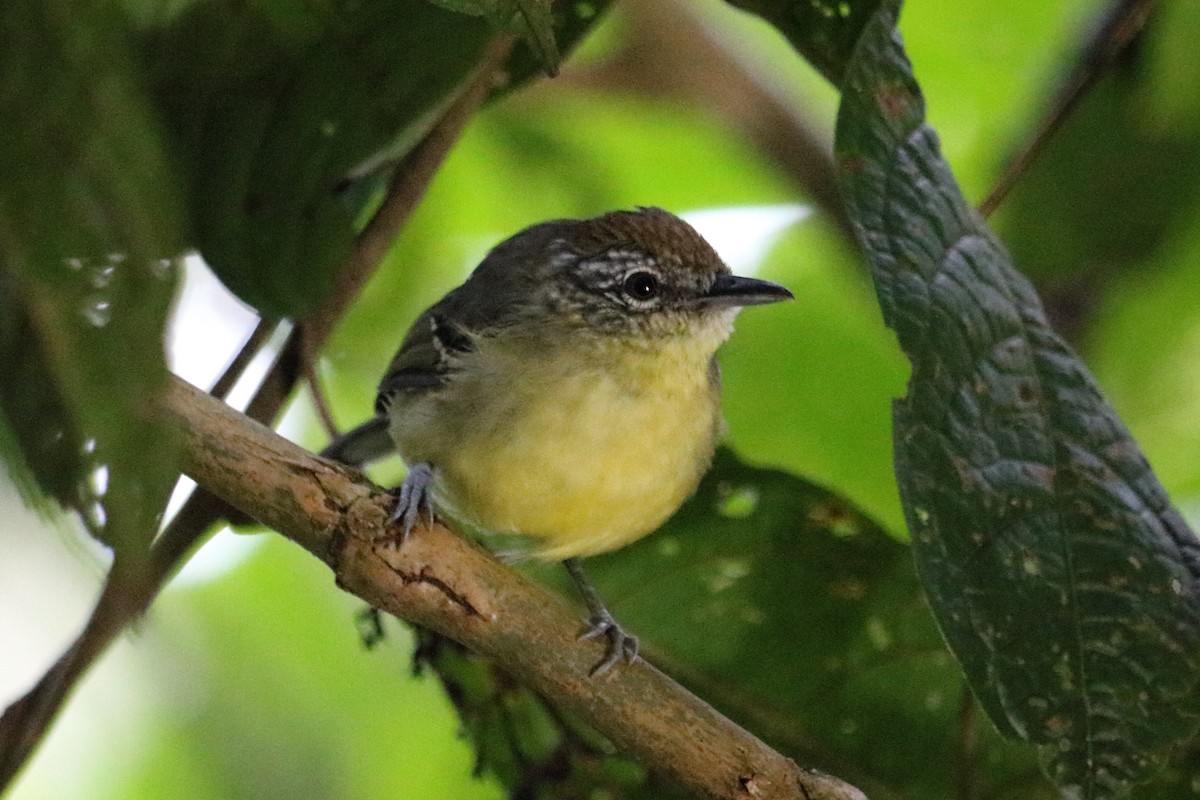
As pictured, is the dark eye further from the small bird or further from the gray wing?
the gray wing

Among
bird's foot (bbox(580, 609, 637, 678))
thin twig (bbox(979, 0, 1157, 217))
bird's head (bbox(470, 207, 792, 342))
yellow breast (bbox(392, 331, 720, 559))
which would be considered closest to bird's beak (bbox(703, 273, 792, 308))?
bird's head (bbox(470, 207, 792, 342))

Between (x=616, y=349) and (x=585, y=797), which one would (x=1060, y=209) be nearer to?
(x=616, y=349)

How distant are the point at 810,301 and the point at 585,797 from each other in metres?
1.62

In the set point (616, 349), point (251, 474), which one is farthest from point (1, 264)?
point (616, 349)

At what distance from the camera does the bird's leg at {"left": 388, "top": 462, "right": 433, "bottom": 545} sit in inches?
81.1

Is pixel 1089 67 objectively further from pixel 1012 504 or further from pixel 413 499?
pixel 413 499

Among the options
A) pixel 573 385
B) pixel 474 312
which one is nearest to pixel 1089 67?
pixel 573 385

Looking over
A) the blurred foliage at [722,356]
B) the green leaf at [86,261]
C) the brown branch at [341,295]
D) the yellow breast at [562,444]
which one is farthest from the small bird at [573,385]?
the green leaf at [86,261]

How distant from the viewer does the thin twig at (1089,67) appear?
266 centimetres

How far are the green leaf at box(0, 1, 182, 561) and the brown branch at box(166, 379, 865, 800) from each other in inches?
21.1

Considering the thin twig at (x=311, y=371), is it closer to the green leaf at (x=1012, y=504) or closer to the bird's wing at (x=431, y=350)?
the bird's wing at (x=431, y=350)

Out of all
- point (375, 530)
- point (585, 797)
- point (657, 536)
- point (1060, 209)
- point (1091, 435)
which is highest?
point (1091, 435)

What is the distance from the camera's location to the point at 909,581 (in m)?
2.76

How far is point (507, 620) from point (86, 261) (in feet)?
3.03
